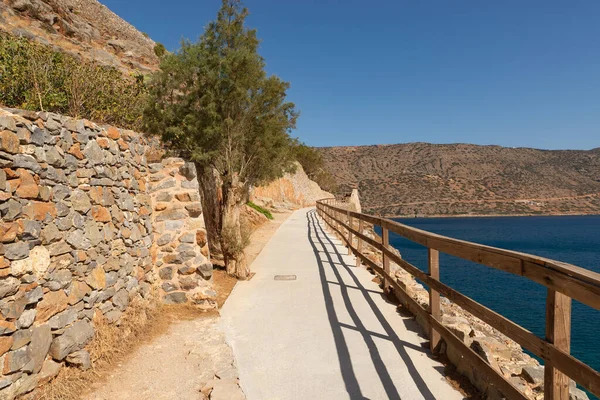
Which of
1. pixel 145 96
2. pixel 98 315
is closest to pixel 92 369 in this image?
pixel 98 315

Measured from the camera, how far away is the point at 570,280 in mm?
1908

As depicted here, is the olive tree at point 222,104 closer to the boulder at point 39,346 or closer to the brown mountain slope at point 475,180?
the boulder at point 39,346

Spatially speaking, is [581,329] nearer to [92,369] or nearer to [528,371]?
[528,371]

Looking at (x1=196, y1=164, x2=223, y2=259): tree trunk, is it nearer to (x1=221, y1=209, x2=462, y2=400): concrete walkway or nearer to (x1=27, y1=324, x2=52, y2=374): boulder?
(x1=221, y1=209, x2=462, y2=400): concrete walkway

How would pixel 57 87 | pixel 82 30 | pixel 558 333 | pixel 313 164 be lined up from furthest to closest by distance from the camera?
pixel 313 164, pixel 82 30, pixel 57 87, pixel 558 333

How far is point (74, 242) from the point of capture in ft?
12.2

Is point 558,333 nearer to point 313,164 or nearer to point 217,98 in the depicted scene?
point 217,98

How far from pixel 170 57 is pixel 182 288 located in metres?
4.91

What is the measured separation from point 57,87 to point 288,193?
3418 cm

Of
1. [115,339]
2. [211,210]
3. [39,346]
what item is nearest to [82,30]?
[211,210]

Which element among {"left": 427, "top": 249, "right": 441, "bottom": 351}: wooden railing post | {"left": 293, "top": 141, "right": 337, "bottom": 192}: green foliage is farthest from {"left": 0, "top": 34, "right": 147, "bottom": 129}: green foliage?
{"left": 293, "top": 141, "right": 337, "bottom": 192}: green foliage

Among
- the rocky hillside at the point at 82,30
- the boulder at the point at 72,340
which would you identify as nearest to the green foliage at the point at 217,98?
the boulder at the point at 72,340

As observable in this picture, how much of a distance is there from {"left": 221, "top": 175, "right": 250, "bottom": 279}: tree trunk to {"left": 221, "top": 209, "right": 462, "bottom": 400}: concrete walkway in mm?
460

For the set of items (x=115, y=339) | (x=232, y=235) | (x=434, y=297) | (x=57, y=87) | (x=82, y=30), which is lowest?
(x=115, y=339)
